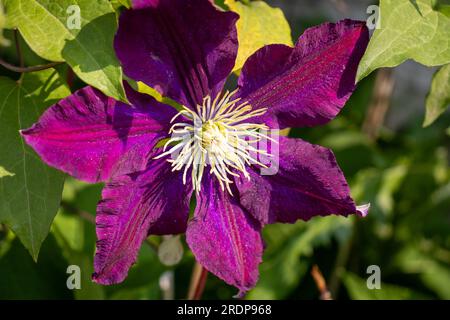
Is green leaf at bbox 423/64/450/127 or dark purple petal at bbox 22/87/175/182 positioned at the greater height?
green leaf at bbox 423/64/450/127

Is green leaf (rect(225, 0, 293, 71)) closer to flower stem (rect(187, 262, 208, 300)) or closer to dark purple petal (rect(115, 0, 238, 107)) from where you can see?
dark purple petal (rect(115, 0, 238, 107))

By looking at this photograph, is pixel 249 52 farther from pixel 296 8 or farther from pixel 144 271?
pixel 296 8

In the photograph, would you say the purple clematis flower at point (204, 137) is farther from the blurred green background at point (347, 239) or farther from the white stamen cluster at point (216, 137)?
the blurred green background at point (347, 239)

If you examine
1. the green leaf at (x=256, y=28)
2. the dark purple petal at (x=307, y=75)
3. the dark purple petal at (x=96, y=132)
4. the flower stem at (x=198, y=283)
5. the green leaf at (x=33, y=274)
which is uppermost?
the green leaf at (x=256, y=28)

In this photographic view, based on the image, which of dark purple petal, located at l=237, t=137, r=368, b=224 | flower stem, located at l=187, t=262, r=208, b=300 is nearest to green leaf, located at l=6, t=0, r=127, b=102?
dark purple petal, located at l=237, t=137, r=368, b=224

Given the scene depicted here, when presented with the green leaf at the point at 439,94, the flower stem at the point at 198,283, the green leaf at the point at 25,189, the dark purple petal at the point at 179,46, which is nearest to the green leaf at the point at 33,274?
the flower stem at the point at 198,283

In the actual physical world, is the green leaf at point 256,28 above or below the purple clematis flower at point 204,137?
above
